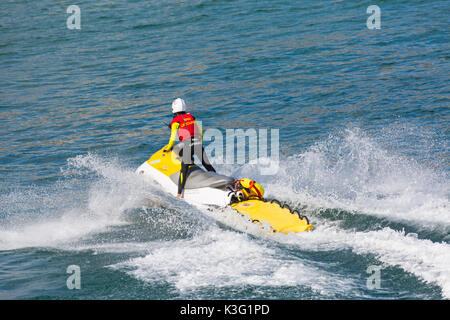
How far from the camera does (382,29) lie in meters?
22.0

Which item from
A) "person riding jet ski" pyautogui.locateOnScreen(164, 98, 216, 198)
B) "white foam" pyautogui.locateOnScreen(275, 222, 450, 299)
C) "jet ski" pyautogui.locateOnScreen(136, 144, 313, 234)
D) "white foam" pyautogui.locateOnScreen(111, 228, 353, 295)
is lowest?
"white foam" pyautogui.locateOnScreen(111, 228, 353, 295)

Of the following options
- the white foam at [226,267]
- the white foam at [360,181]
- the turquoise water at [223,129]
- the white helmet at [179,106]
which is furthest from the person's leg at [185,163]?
the white foam at [226,267]

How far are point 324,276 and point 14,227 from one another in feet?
19.6

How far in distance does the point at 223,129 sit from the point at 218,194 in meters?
5.32

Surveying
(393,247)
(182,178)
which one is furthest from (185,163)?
(393,247)

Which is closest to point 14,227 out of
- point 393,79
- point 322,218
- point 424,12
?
point 322,218

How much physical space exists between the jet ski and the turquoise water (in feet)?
0.84

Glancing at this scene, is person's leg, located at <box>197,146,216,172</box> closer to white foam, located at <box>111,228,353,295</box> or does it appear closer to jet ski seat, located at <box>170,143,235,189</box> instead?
jet ski seat, located at <box>170,143,235,189</box>

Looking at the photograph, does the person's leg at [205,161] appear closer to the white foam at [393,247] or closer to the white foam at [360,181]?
the white foam at [360,181]

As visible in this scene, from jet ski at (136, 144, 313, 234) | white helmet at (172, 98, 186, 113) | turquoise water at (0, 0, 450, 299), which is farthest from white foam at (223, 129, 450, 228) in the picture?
white helmet at (172, 98, 186, 113)

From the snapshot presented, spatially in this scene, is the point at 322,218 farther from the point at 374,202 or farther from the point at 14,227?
the point at 14,227

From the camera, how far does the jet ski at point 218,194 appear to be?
31.6 feet

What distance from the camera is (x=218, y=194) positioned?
1082cm

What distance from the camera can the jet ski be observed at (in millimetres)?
9625
